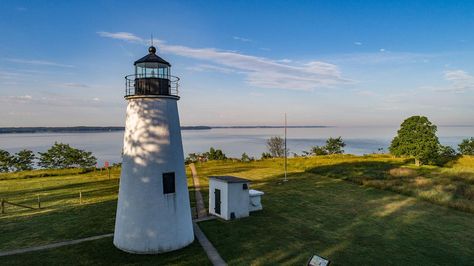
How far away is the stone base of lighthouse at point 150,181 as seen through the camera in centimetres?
1005

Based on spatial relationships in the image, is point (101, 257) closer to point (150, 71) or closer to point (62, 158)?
point (150, 71)

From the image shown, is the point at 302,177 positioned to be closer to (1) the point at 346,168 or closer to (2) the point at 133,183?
(1) the point at 346,168

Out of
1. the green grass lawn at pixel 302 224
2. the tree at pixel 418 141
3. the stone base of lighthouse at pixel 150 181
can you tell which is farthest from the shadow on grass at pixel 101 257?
the tree at pixel 418 141

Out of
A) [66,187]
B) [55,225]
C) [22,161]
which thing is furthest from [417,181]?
[22,161]

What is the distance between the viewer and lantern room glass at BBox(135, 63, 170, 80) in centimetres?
1032

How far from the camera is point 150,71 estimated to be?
10352mm

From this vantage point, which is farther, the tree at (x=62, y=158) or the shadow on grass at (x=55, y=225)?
the tree at (x=62, y=158)

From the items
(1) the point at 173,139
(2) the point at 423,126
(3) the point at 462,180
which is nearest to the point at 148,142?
(1) the point at 173,139

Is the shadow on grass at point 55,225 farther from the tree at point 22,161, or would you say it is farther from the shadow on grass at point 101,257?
the tree at point 22,161

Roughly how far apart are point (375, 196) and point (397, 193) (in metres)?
1.88

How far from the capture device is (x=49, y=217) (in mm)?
14414

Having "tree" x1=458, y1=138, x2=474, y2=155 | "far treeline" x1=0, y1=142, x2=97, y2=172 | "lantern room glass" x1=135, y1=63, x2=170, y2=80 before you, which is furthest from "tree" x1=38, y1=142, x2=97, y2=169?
"tree" x1=458, y1=138, x2=474, y2=155

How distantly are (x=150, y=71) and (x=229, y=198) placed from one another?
6.88 m

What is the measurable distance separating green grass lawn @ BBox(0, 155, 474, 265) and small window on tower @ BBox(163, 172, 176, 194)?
215 centimetres
